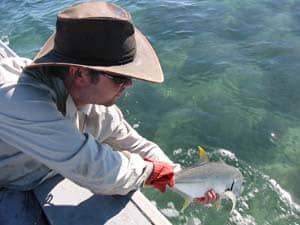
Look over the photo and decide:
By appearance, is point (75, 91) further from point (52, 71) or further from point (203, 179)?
point (203, 179)

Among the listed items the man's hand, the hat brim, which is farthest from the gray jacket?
the man's hand

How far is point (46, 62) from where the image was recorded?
9.11 feet

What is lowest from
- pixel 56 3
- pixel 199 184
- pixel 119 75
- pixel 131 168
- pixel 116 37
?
pixel 56 3

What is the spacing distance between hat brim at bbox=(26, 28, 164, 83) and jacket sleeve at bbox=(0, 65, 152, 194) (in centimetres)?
20

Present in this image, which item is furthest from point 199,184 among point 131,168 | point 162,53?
point 162,53

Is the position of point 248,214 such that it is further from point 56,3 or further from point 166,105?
point 56,3

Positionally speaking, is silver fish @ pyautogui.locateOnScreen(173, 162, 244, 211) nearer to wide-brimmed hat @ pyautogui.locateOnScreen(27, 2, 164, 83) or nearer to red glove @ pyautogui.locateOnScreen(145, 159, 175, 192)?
red glove @ pyautogui.locateOnScreen(145, 159, 175, 192)

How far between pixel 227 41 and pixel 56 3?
15.5ft

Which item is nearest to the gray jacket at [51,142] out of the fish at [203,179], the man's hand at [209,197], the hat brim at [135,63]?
the hat brim at [135,63]

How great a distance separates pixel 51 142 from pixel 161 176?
0.89 metres

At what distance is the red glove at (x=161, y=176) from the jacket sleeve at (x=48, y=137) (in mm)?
387

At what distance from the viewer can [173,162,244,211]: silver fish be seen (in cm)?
349

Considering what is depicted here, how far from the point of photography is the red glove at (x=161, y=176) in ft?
10.9

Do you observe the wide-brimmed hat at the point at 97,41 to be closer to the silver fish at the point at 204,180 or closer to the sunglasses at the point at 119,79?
the sunglasses at the point at 119,79
